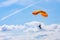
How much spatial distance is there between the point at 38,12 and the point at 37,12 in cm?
30

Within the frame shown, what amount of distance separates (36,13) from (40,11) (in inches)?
49.3

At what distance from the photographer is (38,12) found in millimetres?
52750

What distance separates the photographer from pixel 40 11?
2057 inches

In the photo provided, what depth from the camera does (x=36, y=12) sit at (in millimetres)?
53031

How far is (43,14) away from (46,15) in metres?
1.90

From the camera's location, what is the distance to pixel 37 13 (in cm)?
5303

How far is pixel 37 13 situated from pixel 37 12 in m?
0.25

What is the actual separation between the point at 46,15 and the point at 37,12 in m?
2.28

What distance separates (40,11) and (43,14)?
2.32 meters

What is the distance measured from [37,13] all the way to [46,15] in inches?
87.8

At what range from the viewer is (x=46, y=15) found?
172 feet

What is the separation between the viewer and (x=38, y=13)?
172ft

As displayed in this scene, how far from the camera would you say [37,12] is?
52.9 metres

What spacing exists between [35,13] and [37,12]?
55 centimetres
